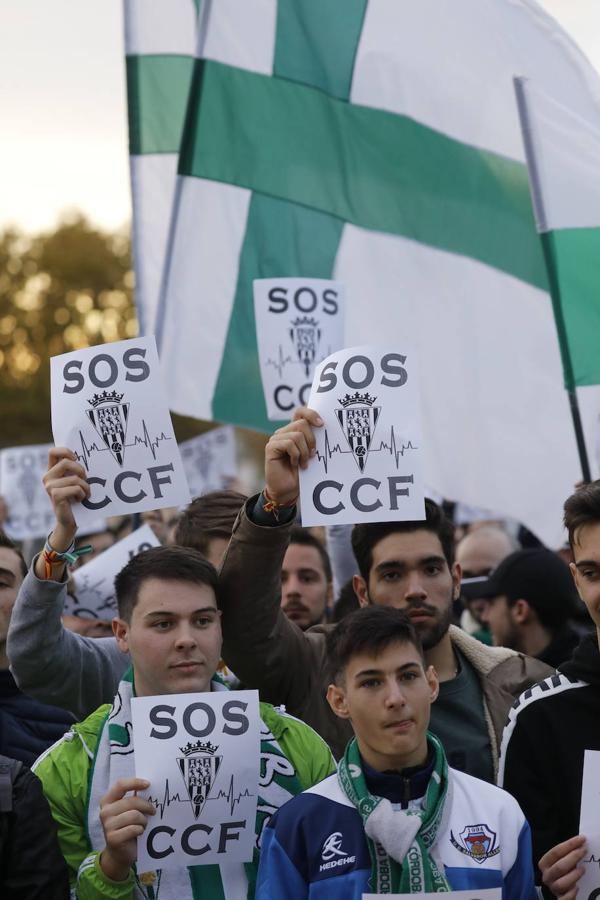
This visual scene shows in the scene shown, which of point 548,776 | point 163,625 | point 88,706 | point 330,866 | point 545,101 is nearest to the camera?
point 330,866

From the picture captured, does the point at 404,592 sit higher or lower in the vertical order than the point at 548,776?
higher

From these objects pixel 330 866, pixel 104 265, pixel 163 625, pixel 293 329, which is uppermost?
pixel 104 265

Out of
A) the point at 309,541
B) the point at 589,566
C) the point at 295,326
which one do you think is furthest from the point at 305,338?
the point at 589,566

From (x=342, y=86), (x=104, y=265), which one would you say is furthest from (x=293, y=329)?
(x=104, y=265)

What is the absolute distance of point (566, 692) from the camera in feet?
12.3

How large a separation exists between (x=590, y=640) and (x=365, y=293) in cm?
406

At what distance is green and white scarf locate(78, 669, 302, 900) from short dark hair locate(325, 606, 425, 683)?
35cm

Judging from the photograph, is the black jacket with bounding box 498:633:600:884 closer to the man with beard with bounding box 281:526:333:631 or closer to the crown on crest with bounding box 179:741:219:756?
the crown on crest with bounding box 179:741:219:756

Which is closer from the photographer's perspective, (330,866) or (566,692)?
(330,866)

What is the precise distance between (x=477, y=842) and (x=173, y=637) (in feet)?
3.38

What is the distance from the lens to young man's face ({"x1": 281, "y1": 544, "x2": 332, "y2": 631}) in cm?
588

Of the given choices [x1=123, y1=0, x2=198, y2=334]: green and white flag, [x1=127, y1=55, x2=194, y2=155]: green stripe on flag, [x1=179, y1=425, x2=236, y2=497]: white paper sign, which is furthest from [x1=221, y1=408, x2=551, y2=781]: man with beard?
[x1=179, y1=425, x2=236, y2=497]: white paper sign

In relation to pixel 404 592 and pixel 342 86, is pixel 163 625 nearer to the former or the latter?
pixel 404 592

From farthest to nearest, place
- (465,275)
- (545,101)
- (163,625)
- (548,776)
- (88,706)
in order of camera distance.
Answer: (465,275), (545,101), (88,706), (163,625), (548,776)
